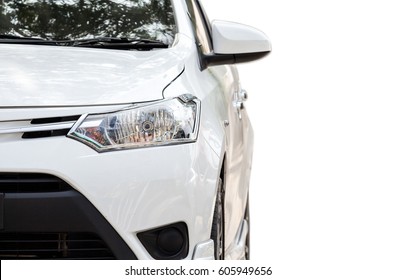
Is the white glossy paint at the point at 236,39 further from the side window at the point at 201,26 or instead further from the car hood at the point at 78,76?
the car hood at the point at 78,76

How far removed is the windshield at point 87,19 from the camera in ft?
19.2

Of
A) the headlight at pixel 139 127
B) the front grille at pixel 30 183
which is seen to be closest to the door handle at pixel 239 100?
the headlight at pixel 139 127

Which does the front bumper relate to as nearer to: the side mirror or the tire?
the tire

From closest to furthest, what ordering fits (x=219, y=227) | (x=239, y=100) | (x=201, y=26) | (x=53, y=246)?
(x=53, y=246)
(x=219, y=227)
(x=201, y=26)
(x=239, y=100)

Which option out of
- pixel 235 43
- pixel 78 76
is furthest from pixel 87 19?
pixel 78 76

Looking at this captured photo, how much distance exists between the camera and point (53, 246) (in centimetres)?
473

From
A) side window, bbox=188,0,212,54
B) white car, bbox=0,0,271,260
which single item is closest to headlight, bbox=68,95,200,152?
white car, bbox=0,0,271,260

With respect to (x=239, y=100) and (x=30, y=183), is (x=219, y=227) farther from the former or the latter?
(x=239, y=100)

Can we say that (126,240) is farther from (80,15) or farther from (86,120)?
(80,15)

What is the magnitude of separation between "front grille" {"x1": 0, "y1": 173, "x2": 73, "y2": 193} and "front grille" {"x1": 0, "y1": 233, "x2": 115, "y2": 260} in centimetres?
19

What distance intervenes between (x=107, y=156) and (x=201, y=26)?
6.78 ft

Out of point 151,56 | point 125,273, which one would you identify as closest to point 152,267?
point 125,273

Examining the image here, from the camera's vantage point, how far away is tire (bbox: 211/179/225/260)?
5137 mm

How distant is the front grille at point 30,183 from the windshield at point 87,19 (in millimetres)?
1347
